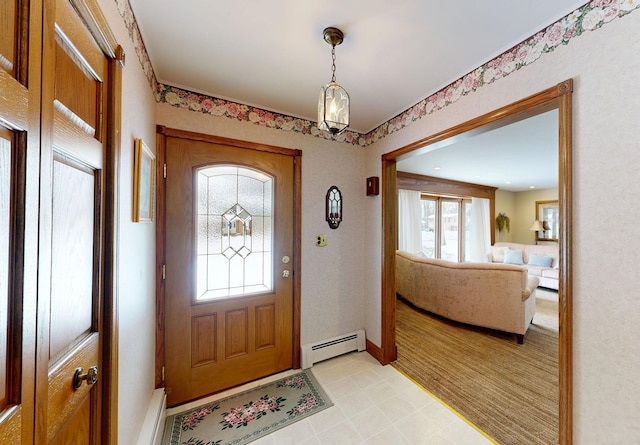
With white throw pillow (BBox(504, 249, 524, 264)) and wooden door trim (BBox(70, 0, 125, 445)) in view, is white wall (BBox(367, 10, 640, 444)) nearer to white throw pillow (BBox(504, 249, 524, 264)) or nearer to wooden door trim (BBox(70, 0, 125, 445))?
wooden door trim (BBox(70, 0, 125, 445))

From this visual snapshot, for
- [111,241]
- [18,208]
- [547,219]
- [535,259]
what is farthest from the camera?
[547,219]

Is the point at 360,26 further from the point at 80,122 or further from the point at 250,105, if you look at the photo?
the point at 80,122

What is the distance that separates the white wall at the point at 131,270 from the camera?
3.47 feet

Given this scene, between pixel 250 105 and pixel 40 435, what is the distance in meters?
2.13

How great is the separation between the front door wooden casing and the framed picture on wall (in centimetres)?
28

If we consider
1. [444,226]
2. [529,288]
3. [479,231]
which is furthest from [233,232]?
[479,231]

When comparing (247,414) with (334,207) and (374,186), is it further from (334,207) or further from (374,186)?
(374,186)

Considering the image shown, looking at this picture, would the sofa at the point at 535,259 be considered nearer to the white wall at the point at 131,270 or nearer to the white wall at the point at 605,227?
the white wall at the point at 605,227

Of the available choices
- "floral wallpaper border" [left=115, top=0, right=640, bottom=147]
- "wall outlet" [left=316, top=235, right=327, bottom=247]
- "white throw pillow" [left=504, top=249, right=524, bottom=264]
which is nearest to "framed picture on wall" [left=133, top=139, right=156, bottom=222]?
"floral wallpaper border" [left=115, top=0, right=640, bottom=147]

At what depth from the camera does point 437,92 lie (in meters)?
1.86

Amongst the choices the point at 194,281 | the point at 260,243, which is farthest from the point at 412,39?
the point at 194,281

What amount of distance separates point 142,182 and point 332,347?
2.12m

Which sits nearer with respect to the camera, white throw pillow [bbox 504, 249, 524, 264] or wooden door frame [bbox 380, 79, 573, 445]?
wooden door frame [bbox 380, 79, 573, 445]

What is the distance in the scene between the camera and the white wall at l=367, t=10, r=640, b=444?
Result: 102 cm
